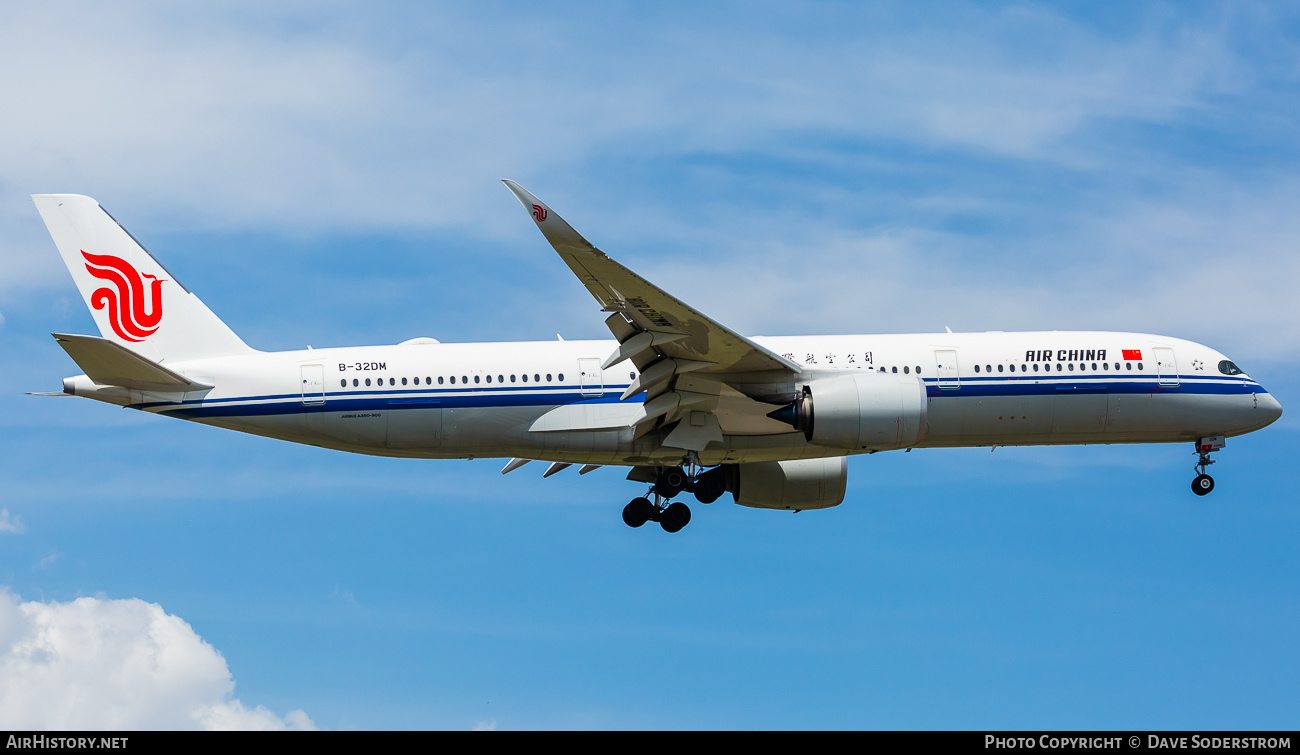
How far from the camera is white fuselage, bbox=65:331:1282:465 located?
28.4 meters

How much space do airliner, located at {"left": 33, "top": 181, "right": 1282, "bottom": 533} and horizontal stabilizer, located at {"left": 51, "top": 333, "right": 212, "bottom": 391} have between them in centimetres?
5

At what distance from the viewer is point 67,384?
27719 mm

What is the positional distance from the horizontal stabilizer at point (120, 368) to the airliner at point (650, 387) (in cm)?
5

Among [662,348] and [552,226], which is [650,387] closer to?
[662,348]

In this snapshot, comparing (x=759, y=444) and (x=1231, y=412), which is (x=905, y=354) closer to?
(x=759, y=444)

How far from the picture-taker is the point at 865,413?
26859mm

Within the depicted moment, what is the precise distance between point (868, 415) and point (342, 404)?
1175 centimetres

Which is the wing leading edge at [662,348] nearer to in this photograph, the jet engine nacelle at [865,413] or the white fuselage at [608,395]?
the white fuselage at [608,395]

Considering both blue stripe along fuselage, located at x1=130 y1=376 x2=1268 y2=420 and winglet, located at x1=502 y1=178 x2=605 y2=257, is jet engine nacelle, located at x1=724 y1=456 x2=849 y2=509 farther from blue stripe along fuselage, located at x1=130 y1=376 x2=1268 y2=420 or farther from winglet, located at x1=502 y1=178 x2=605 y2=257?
winglet, located at x1=502 y1=178 x2=605 y2=257

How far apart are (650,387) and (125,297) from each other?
13.1 metres

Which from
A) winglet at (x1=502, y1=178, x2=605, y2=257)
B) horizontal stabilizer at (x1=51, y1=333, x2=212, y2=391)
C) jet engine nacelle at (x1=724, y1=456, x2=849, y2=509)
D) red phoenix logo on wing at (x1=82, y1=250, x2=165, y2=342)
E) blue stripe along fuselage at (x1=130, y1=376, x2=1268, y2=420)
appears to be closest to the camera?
winglet at (x1=502, y1=178, x2=605, y2=257)

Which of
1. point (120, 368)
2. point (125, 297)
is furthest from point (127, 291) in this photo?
point (120, 368)

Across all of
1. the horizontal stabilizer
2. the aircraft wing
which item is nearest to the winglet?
the aircraft wing

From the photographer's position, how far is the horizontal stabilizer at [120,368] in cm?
2625
